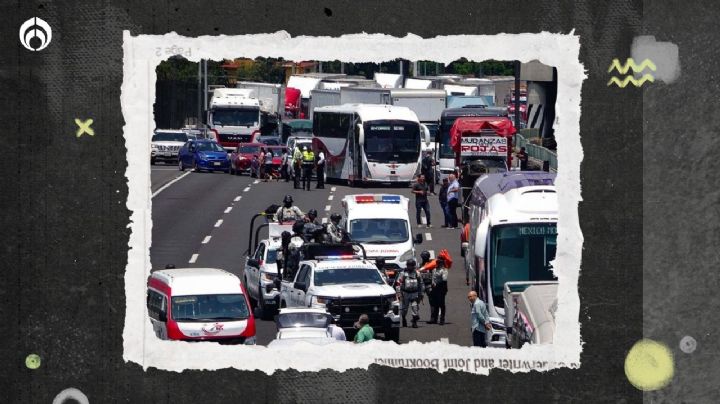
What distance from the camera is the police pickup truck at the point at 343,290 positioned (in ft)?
87.1

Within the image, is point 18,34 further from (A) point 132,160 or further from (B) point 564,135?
(B) point 564,135

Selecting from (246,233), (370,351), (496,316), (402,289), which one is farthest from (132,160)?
(246,233)

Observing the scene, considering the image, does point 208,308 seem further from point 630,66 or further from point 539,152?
point 539,152

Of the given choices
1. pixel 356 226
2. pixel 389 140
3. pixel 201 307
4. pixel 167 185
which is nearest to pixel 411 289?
pixel 201 307

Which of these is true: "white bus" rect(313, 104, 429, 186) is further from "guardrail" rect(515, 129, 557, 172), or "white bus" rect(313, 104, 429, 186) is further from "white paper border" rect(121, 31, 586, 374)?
"white paper border" rect(121, 31, 586, 374)

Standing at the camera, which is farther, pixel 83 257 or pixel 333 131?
pixel 333 131

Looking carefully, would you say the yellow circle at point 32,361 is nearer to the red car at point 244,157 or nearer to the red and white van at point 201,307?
the red and white van at point 201,307

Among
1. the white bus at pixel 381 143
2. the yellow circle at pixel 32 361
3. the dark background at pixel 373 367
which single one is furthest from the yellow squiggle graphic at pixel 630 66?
the white bus at pixel 381 143

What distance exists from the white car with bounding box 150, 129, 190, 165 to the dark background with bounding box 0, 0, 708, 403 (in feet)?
210

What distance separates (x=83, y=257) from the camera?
10.1 metres

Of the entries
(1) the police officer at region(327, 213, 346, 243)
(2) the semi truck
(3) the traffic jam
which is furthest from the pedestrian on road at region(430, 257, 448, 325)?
(1) the police officer at region(327, 213, 346, 243)

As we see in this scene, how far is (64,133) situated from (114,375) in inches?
75.4

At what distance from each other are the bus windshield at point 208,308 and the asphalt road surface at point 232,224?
231cm

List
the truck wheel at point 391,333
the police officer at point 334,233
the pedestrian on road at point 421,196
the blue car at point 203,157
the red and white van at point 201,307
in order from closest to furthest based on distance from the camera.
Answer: the red and white van at point 201,307
the truck wheel at point 391,333
the police officer at point 334,233
the pedestrian on road at point 421,196
the blue car at point 203,157
